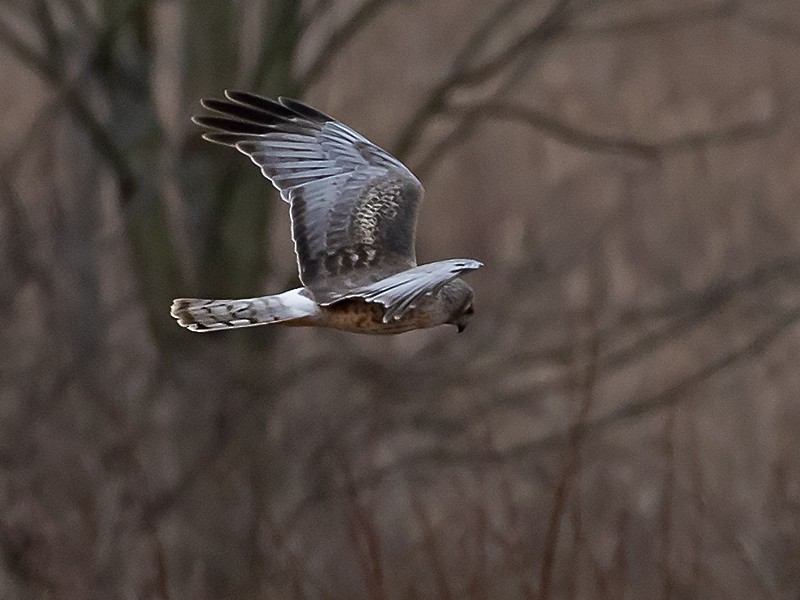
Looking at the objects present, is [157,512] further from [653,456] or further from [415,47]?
[415,47]

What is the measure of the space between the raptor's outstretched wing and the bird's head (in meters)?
0.25

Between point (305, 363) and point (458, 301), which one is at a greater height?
point (458, 301)

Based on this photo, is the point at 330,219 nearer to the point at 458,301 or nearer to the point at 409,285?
the point at 458,301

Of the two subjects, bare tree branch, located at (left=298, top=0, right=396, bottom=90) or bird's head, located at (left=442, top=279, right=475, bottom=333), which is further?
bare tree branch, located at (left=298, top=0, right=396, bottom=90)

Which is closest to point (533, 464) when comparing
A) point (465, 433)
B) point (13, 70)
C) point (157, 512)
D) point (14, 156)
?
point (465, 433)

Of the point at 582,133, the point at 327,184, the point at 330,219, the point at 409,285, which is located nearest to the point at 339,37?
the point at 582,133

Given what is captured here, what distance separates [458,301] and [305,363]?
11.0 feet

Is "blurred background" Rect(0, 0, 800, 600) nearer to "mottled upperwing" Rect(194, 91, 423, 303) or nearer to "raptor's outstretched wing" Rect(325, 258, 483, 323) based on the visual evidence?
"mottled upperwing" Rect(194, 91, 423, 303)

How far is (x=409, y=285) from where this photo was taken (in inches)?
165

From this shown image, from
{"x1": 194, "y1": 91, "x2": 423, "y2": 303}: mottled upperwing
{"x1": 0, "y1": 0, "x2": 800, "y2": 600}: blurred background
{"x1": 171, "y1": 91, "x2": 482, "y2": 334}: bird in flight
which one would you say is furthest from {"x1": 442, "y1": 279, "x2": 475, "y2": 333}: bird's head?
{"x1": 0, "y1": 0, "x2": 800, "y2": 600}: blurred background

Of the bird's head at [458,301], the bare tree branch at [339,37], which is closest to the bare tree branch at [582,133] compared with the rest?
the bare tree branch at [339,37]

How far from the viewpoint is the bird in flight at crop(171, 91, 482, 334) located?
14.9ft

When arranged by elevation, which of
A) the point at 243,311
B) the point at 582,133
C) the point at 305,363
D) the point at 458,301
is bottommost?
the point at 305,363

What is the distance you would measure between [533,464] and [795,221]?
3.03 meters
